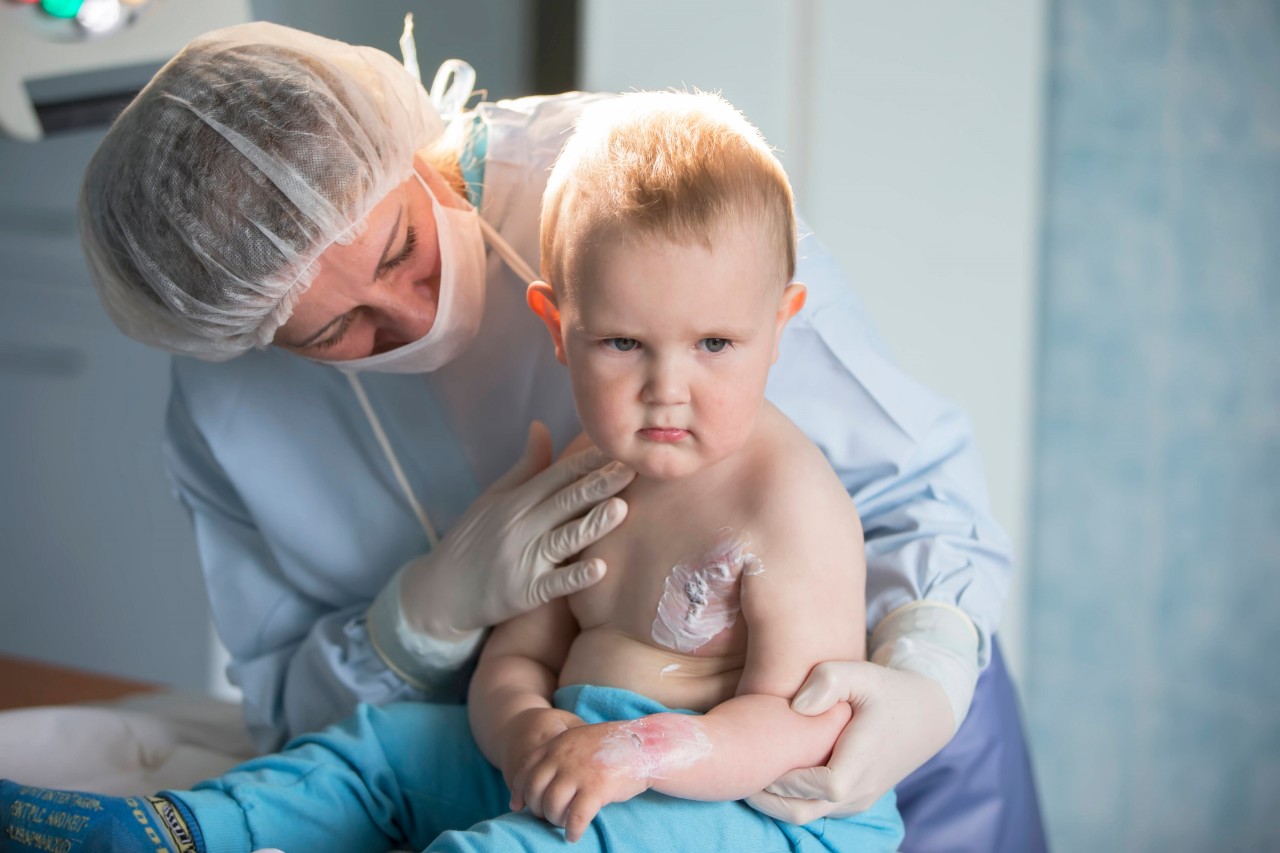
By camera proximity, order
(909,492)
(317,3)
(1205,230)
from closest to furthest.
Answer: (909,492)
(317,3)
(1205,230)

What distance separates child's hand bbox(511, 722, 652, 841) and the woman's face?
48cm

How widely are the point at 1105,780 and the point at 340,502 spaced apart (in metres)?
1.58

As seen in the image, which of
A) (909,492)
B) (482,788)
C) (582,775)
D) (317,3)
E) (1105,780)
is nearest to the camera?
(582,775)

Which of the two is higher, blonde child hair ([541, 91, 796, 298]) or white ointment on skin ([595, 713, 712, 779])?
blonde child hair ([541, 91, 796, 298])

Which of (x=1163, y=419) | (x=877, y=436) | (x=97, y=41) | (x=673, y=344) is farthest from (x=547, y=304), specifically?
(x=1163, y=419)

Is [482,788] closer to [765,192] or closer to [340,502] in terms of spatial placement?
[340,502]

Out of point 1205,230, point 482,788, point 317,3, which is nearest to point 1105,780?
point 1205,230

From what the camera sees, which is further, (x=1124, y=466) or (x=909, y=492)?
(x=1124, y=466)

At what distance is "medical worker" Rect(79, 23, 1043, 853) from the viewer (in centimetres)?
101

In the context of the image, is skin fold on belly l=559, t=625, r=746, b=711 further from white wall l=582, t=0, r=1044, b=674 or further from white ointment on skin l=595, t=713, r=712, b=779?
white wall l=582, t=0, r=1044, b=674

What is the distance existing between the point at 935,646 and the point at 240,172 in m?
0.77

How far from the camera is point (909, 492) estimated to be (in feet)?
3.86

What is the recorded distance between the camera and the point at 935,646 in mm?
1038

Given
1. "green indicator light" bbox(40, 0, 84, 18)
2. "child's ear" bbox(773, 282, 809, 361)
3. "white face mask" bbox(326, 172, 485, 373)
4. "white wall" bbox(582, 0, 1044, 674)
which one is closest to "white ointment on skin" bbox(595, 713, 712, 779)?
"child's ear" bbox(773, 282, 809, 361)
